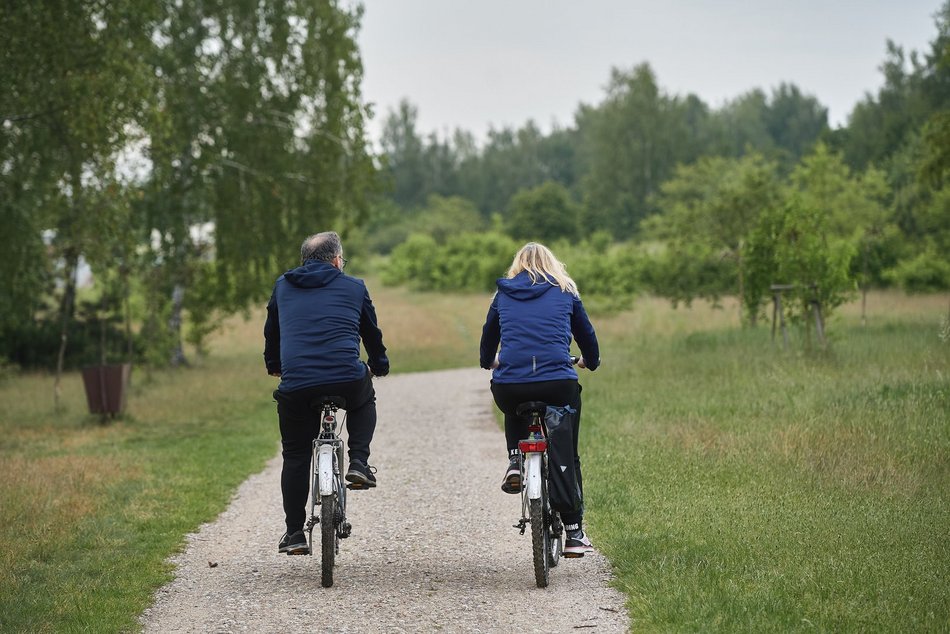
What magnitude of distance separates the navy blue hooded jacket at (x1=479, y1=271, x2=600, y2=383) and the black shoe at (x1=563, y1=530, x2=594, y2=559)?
3.28ft

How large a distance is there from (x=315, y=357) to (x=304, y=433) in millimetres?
545

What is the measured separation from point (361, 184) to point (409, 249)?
155 feet

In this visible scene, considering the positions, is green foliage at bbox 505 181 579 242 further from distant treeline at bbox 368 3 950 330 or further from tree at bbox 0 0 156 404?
tree at bbox 0 0 156 404

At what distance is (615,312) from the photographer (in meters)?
44.8

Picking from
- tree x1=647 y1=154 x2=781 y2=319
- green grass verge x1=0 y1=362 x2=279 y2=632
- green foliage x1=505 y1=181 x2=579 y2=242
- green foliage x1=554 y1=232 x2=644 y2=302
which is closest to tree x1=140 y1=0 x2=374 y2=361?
green grass verge x1=0 y1=362 x2=279 y2=632

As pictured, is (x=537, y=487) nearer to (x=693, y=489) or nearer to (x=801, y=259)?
(x=693, y=489)

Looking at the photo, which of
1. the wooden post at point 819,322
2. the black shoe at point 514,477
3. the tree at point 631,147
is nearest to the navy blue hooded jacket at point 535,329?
the black shoe at point 514,477


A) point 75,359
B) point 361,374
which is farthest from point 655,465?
point 75,359

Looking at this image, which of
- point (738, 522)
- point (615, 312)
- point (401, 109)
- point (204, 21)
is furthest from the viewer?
point (401, 109)

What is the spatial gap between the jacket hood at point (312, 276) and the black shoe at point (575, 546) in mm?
2132

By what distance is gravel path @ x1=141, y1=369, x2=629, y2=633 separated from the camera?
594cm

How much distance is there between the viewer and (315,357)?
668 cm

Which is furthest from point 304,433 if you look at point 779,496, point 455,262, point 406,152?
point 406,152

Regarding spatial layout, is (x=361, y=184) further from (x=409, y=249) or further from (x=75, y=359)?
(x=409, y=249)
